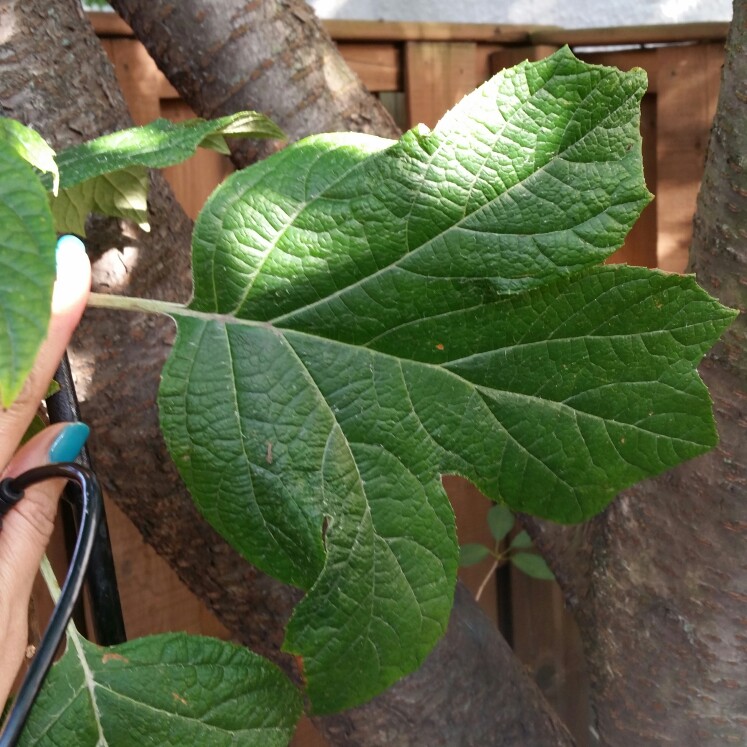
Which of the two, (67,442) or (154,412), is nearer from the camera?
(67,442)

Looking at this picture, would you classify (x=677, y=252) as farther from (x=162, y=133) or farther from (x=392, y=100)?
(x=162, y=133)

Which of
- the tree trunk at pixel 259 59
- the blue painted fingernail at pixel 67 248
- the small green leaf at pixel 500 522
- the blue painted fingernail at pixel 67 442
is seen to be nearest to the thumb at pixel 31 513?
the blue painted fingernail at pixel 67 442

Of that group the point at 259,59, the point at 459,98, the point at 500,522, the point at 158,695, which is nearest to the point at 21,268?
the point at 158,695

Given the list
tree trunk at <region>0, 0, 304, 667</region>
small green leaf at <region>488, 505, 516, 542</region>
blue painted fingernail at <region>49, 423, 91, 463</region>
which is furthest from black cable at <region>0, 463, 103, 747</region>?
small green leaf at <region>488, 505, 516, 542</region>

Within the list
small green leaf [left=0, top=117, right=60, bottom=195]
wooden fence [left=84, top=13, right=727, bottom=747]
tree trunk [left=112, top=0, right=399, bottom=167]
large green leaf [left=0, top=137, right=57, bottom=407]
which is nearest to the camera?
large green leaf [left=0, top=137, right=57, bottom=407]

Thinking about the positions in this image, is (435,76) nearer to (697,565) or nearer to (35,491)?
(697,565)

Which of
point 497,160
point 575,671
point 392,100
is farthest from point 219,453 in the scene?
point 575,671

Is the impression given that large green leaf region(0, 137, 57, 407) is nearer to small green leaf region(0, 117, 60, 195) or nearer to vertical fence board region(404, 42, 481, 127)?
small green leaf region(0, 117, 60, 195)

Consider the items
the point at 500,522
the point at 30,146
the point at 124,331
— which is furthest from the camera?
the point at 500,522
